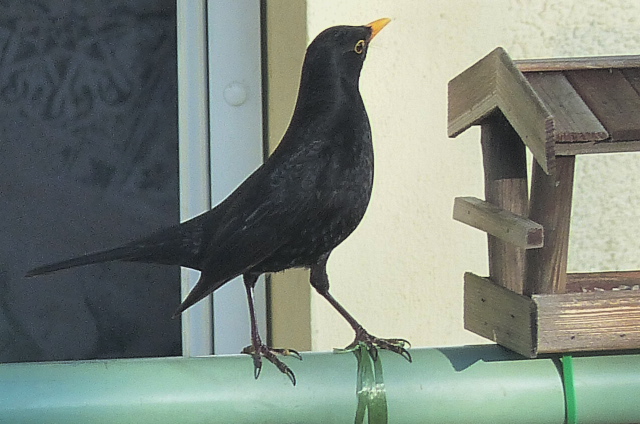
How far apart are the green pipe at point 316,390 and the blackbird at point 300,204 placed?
0.08 ft

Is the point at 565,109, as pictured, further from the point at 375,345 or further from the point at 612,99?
the point at 375,345

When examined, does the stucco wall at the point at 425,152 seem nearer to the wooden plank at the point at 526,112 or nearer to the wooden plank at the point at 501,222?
the wooden plank at the point at 501,222

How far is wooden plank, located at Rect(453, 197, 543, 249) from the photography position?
0.70 m

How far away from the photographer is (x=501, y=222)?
2.48ft

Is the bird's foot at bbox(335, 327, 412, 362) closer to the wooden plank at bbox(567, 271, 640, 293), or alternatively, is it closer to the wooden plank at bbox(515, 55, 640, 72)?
the wooden plank at bbox(567, 271, 640, 293)

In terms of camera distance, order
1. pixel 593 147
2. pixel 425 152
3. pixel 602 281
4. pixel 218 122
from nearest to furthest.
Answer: pixel 593 147 < pixel 602 281 < pixel 425 152 < pixel 218 122

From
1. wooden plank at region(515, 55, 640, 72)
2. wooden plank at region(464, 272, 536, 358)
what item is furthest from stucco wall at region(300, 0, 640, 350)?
wooden plank at region(515, 55, 640, 72)

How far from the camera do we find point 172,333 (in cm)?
151

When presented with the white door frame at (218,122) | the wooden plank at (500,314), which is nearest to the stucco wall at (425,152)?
the white door frame at (218,122)

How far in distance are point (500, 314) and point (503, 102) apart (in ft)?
0.65

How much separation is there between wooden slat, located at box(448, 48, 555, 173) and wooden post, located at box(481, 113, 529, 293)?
0.09ft

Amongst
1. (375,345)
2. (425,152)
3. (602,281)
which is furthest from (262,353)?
(425,152)

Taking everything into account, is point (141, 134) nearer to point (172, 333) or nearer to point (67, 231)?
point (67, 231)

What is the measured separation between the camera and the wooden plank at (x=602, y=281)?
0.86 metres
